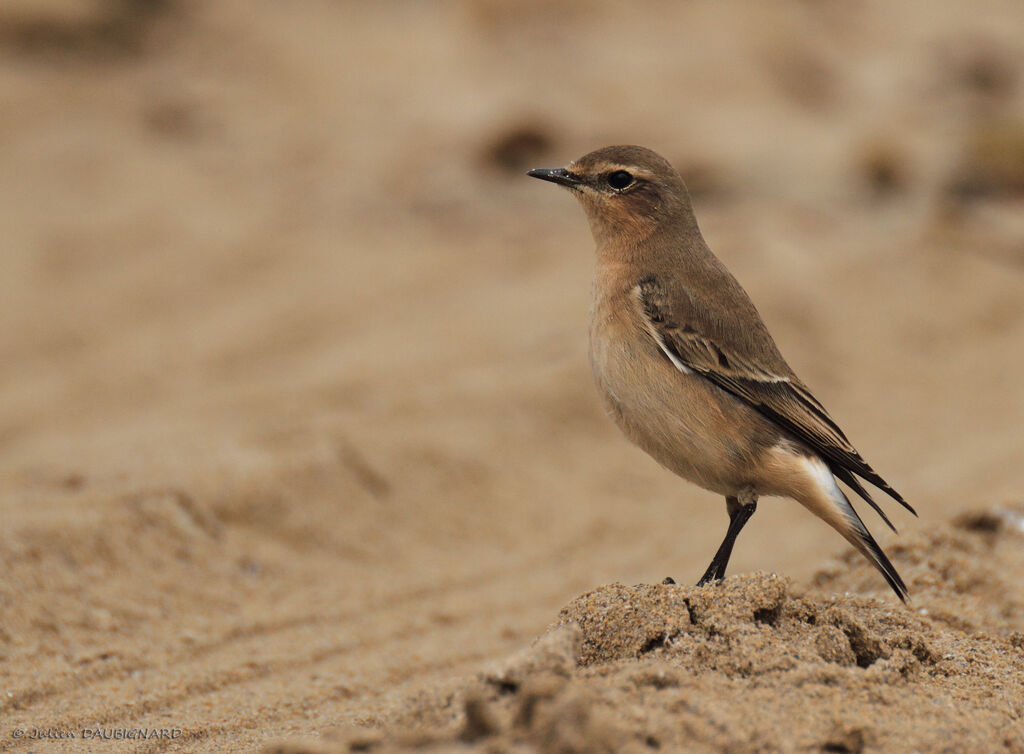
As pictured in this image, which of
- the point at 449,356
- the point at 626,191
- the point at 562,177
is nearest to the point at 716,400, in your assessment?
the point at 626,191

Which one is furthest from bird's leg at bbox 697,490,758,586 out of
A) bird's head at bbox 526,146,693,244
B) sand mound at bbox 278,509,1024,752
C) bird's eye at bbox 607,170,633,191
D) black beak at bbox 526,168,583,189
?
black beak at bbox 526,168,583,189

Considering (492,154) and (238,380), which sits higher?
(492,154)

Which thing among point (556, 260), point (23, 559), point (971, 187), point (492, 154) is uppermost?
point (971, 187)

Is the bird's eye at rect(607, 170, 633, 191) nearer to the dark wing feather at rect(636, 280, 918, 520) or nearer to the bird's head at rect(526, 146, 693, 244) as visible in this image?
the bird's head at rect(526, 146, 693, 244)

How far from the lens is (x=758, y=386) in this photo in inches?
214

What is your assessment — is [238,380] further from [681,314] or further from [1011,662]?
[1011,662]

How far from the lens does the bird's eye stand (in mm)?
6094

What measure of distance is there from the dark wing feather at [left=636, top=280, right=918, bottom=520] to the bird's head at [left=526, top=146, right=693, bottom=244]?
0.71 m

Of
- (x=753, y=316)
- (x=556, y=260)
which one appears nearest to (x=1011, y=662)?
(x=753, y=316)

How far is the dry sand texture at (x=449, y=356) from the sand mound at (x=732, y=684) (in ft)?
0.07

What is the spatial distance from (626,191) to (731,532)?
195 centimetres

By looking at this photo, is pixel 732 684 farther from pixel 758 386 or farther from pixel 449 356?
pixel 449 356

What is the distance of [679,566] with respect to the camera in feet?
24.3

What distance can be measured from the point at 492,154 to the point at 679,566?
806 centimetres
